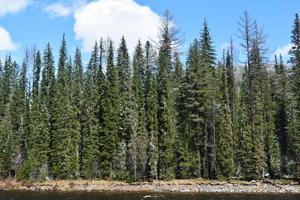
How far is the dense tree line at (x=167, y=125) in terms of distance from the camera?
201ft

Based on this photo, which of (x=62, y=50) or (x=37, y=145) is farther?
(x=62, y=50)

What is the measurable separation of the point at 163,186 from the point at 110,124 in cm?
1564

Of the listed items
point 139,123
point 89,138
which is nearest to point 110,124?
point 89,138

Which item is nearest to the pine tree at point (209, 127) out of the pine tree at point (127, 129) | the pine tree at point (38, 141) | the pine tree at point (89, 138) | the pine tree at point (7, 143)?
the pine tree at point (127, 129)

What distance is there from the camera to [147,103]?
216 feet

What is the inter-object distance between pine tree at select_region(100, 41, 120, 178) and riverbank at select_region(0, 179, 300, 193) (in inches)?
167

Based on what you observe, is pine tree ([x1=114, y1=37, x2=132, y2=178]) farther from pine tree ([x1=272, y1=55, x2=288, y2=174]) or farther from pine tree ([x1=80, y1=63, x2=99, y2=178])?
pine tree ([x1=272, y1=55, x2=288, y2=174])

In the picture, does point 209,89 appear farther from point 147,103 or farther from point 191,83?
point 147,103

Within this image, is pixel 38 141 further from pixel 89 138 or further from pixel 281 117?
pixel 281 117

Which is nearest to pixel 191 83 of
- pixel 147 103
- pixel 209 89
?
pixel 209 89

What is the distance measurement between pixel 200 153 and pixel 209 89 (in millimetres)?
9044

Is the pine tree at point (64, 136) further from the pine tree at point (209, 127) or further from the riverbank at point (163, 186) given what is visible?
the pine tree at point (209, 127)

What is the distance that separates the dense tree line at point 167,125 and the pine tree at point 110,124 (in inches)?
5.8

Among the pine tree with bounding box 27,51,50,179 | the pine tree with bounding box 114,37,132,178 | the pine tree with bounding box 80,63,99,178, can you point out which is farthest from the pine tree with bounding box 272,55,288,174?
the pine tree with bounding box 27,51,50,179
